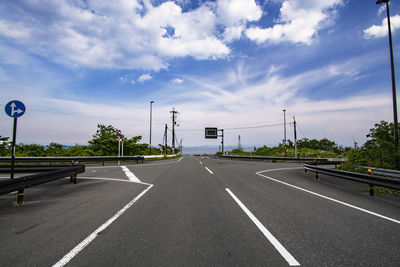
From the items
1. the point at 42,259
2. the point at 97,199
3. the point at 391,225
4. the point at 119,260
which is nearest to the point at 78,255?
the point at 42,259

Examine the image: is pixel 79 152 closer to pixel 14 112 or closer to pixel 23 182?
pixel 14 112

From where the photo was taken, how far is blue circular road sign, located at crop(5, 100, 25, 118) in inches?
251

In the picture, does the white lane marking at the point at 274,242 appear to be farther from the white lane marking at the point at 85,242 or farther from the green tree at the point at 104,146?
the green tree at the point at 104,146

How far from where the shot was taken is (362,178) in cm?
741

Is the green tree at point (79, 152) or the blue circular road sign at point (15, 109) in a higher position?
the blue circular road sign at point (15, 109)

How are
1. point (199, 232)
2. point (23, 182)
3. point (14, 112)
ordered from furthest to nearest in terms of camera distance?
1. point (14, 112)
2. point (23, 182)
3. point (199, 232)

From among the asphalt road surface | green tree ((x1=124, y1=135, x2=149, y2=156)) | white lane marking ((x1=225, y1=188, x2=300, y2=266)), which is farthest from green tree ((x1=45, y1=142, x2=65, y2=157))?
white lane marking ((x1=225, y1=188, x2=300, y2=266))

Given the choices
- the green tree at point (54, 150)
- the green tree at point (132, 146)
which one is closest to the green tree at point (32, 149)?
the green tree at point (54, 150)

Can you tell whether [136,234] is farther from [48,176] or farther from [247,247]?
[48,176]

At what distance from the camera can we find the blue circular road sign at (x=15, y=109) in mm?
6383

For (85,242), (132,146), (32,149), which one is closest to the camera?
(85,242)

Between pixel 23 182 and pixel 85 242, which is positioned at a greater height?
pixel 23 182

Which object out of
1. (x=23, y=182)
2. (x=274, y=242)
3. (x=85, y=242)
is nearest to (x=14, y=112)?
(x=23, y=182)

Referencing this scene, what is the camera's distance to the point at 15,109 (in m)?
6.51
